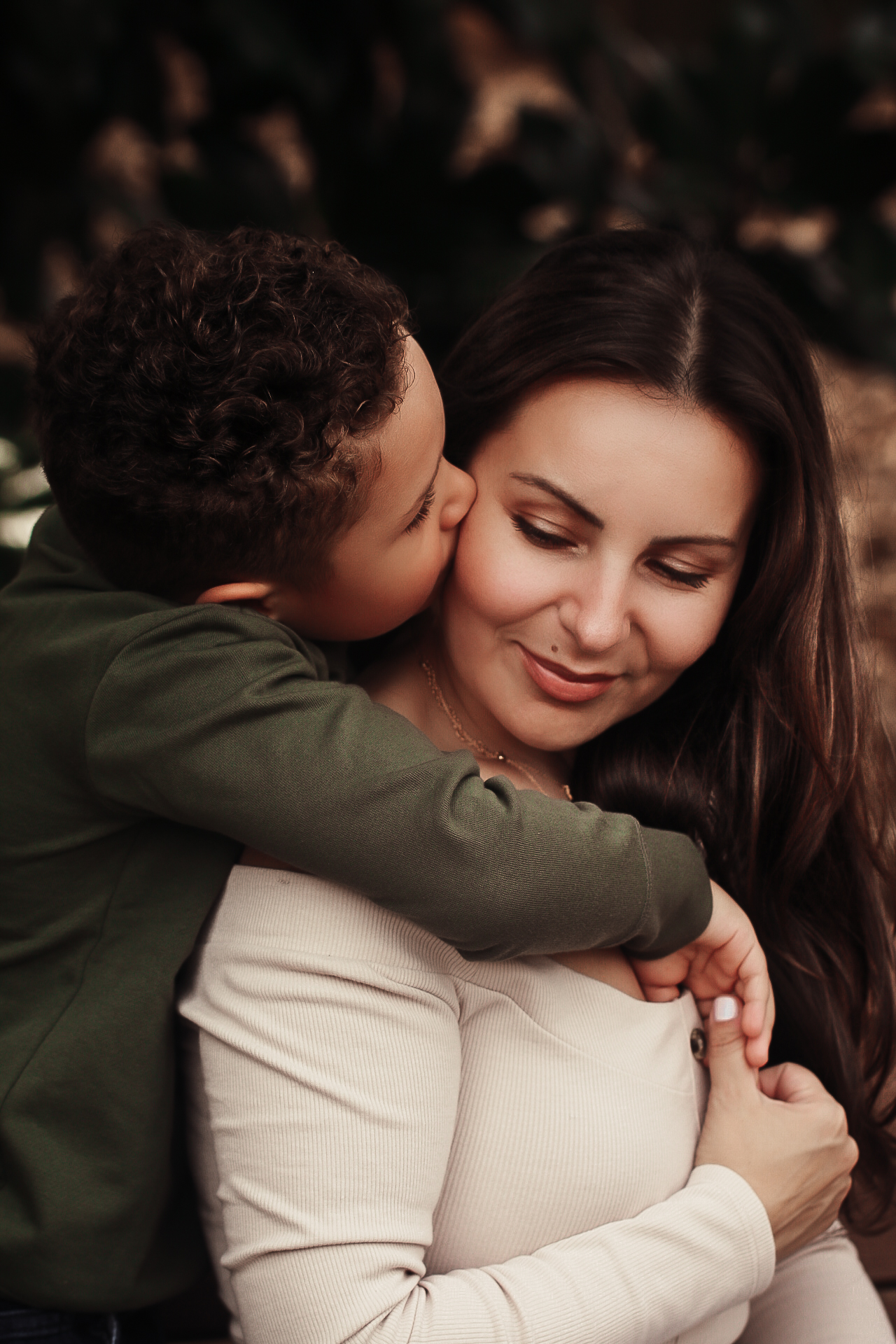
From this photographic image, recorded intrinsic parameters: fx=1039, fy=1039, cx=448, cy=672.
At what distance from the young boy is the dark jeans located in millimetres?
19

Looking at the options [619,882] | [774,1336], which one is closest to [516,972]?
[619,882]

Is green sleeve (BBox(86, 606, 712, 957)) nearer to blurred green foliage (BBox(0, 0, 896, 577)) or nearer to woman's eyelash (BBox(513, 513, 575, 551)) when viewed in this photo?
woman's eyelash (BBox(513, 513, 575, 551))

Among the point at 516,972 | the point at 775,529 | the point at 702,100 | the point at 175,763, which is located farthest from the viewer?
the point at 702,100

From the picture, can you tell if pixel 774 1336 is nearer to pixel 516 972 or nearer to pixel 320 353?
pixel 516 972

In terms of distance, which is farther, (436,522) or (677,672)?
(677,672)

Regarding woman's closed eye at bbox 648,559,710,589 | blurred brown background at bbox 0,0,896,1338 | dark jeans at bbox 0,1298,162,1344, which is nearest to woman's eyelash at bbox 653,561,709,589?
woman's closed eye at bbox 648,559,710,589

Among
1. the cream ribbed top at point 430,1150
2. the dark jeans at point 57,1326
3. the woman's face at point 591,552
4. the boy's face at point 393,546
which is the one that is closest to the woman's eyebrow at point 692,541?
the woman's face at point 591,552

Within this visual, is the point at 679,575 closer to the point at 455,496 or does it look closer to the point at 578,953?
the point at 455,496

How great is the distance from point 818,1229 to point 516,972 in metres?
0.48

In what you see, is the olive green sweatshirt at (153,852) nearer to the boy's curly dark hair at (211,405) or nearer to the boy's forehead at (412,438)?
the boy's curly dark hair at (211,405)

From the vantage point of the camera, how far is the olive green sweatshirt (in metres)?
0.86

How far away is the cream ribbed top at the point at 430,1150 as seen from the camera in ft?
2.80

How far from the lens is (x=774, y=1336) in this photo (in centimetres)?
122

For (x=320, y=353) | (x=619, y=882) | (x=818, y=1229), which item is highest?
(x=320, y=353)
